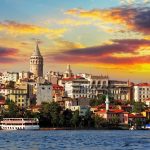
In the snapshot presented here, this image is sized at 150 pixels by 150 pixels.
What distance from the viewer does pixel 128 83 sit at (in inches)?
5202

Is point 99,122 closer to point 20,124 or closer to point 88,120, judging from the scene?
point 88,120

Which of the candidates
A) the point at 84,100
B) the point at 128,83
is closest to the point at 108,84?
the point at 128,83

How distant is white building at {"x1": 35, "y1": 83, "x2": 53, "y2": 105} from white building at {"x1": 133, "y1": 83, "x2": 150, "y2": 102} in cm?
2089

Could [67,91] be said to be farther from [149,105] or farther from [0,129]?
[0,129]

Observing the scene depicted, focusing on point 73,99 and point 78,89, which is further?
point 78,89

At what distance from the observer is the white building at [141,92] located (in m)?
130

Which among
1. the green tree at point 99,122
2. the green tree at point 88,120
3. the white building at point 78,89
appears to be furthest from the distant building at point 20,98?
the green tree at point 88,120

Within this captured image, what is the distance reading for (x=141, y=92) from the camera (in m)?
130

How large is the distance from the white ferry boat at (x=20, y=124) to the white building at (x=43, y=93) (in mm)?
30089

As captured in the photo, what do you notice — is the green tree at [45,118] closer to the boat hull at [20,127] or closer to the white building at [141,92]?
the boat hull at [20,127]

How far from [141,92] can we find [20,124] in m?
51.6

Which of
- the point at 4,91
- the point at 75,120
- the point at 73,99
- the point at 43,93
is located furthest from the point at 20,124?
the point at 4,91

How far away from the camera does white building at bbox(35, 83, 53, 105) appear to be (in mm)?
114438

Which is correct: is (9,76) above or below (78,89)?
above
